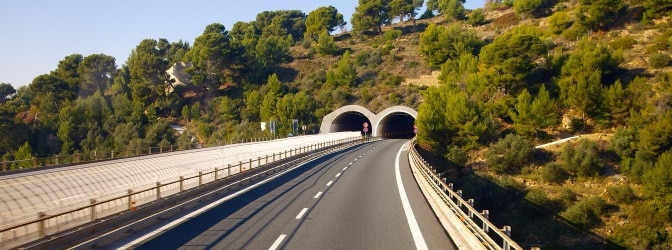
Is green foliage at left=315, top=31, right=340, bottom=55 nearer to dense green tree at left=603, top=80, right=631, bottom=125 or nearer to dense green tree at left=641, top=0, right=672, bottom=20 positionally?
dense green tree at left=641, top=0, right=672, bottom=20

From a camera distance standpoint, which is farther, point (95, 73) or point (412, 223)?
point (95, 73)

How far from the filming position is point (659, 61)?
211 feet

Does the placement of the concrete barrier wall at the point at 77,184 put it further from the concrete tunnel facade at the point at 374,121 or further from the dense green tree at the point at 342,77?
the dense green tree at the point at 342,77

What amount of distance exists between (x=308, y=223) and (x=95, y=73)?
113334 millimetres

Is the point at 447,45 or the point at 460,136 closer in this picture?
the point at 460,136

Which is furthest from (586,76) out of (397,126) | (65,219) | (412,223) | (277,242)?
(65,219)

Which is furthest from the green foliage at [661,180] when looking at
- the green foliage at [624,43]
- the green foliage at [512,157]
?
the green foliage at [624,43]

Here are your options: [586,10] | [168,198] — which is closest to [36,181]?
[168,198]

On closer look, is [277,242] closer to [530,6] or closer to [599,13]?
[599,13]

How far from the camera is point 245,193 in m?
19.1

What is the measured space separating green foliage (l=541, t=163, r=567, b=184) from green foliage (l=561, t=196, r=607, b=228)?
7939 mm

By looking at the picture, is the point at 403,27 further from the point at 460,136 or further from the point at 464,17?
the point at 460,136

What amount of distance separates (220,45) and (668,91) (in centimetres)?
7948

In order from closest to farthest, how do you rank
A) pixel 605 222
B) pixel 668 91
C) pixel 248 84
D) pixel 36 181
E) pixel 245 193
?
pixel 36 181, pixel 245 193, pixel 605 222, pixel 668 91, pixel 248 84
